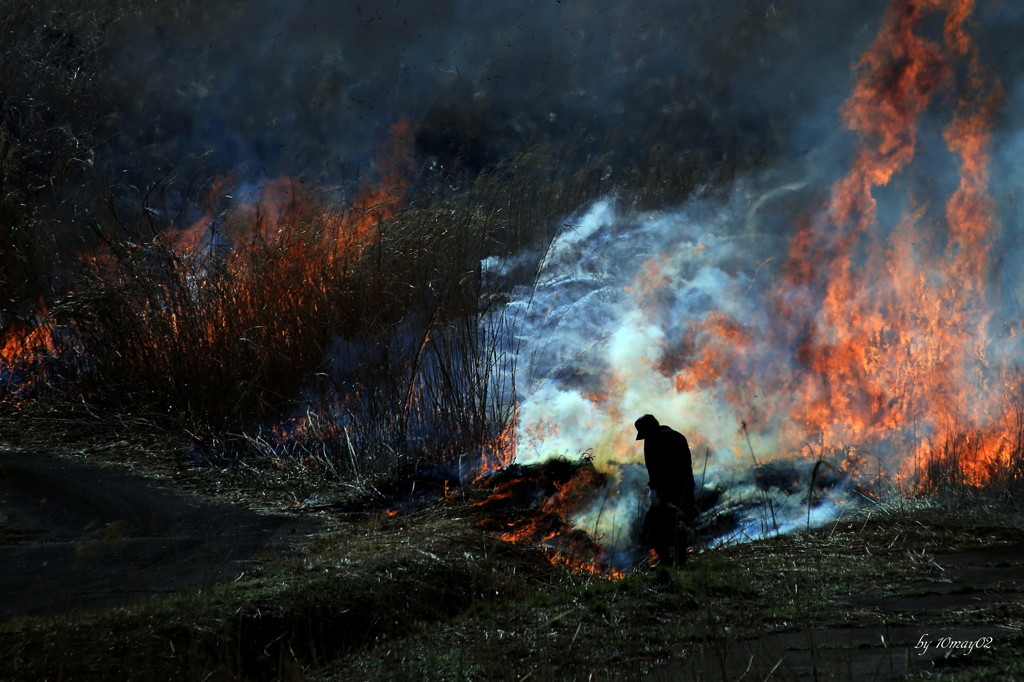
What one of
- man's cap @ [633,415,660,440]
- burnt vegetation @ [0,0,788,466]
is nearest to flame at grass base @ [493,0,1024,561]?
burnt vegetation @ [0,0,788,466]

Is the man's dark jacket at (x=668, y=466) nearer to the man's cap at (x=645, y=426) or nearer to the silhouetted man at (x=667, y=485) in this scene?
the silhouetted man at (x=667, y=485)

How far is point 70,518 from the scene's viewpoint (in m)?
6.11

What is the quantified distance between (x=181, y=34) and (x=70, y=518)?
13764 mm

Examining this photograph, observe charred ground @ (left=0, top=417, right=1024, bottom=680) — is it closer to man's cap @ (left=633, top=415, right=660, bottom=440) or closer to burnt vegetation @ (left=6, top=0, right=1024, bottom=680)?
burnt vegetation @ (left=6, top=0, right=1024, bottom=680)

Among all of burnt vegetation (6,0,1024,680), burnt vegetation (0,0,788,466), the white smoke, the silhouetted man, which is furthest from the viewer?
burnt vegetation (0,0,788,466)

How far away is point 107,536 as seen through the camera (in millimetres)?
4117

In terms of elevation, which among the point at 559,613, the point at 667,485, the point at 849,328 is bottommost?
the point at 559,613

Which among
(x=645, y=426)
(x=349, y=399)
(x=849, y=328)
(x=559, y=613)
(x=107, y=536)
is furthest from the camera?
(x=849, y=328)

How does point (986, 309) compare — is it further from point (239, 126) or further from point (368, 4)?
point (368, 4)

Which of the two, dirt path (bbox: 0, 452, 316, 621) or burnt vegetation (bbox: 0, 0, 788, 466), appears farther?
burnt vegetation (bbox: 0, 0, 788, 466)

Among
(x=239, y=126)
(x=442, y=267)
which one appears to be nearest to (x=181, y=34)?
(x=239, y=126)

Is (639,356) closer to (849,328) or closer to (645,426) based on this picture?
(849,328)

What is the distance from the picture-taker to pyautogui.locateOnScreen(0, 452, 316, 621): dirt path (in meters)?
4.55

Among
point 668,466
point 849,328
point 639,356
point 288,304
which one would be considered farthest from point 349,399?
point 849,328
